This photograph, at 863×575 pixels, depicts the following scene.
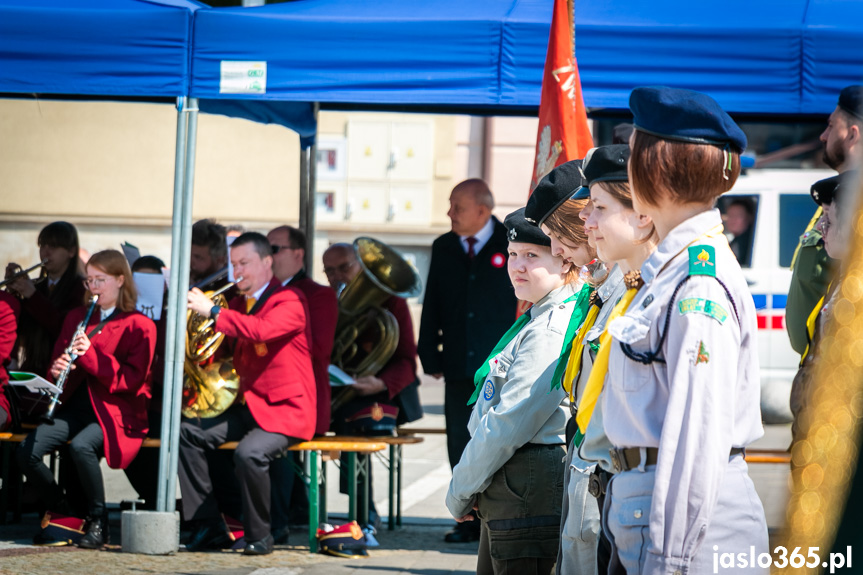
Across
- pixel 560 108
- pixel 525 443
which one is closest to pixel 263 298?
pixel 560 108

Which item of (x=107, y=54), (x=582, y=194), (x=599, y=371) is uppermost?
(x=107, y=54)

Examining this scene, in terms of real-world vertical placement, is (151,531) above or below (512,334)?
below

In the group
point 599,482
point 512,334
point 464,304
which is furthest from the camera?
point 464,304

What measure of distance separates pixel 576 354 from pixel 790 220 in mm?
8170

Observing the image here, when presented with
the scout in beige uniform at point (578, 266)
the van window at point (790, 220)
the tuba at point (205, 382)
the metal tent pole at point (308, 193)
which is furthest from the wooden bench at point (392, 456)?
the van window at point (790, 220)

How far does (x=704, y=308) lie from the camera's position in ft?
6.23

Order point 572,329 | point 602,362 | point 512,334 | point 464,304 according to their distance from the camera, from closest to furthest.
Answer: point 602,362
point 572,329
point 512,334
point 464,304

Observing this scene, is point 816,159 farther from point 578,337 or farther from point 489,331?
point 578,337

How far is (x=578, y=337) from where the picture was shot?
2.63 m

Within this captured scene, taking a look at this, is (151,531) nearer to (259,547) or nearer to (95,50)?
(259,547)

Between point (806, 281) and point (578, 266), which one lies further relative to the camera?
point (806, 281)

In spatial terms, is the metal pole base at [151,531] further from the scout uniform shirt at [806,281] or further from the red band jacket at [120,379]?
the scout uniform shirt at [806,281]

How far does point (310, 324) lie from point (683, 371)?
4165 millimetres

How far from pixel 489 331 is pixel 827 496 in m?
5.23
